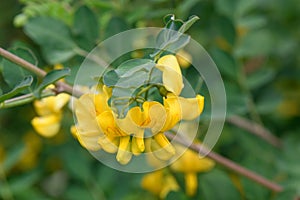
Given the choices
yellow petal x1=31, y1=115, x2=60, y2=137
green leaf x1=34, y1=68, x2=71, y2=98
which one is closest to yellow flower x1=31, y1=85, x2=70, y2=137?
yellow petal x1=31, y1=115, x2=60, y2=137

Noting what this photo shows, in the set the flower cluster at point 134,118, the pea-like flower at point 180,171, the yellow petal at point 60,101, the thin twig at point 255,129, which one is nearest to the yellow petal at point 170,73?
the flower cluster at point 134,118

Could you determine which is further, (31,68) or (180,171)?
(180,171)

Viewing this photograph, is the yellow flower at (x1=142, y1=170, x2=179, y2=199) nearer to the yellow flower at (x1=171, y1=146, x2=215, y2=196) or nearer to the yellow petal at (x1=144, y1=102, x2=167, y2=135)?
the yellow flower at (x1=171, y1=146, x2=215, y2=196)

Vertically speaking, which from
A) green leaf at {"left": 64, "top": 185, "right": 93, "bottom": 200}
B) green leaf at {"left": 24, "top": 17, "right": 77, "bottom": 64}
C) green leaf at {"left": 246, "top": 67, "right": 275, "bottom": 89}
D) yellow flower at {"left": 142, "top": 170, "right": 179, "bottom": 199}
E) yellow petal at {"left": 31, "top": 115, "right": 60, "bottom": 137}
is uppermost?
green leaf at {"left": 24, "top": 17, "right": 77, "bottom": 64}

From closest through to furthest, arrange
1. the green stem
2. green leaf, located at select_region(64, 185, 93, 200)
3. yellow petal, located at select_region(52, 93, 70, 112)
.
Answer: the green stem < yellow petal, located at select_region(52, 93, 70, 112) < green leaf, located at select_region(64, 185, 93, 200)

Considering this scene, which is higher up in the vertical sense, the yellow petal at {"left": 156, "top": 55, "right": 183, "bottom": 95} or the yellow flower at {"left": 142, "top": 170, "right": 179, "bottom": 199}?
the yellow petal at {"left": 156, "top": 55, "right": 183, "bottom": 95}

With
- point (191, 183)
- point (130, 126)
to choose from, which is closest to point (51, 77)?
point (130, 126)

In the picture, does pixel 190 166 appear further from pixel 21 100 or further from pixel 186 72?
pixel 21 100
